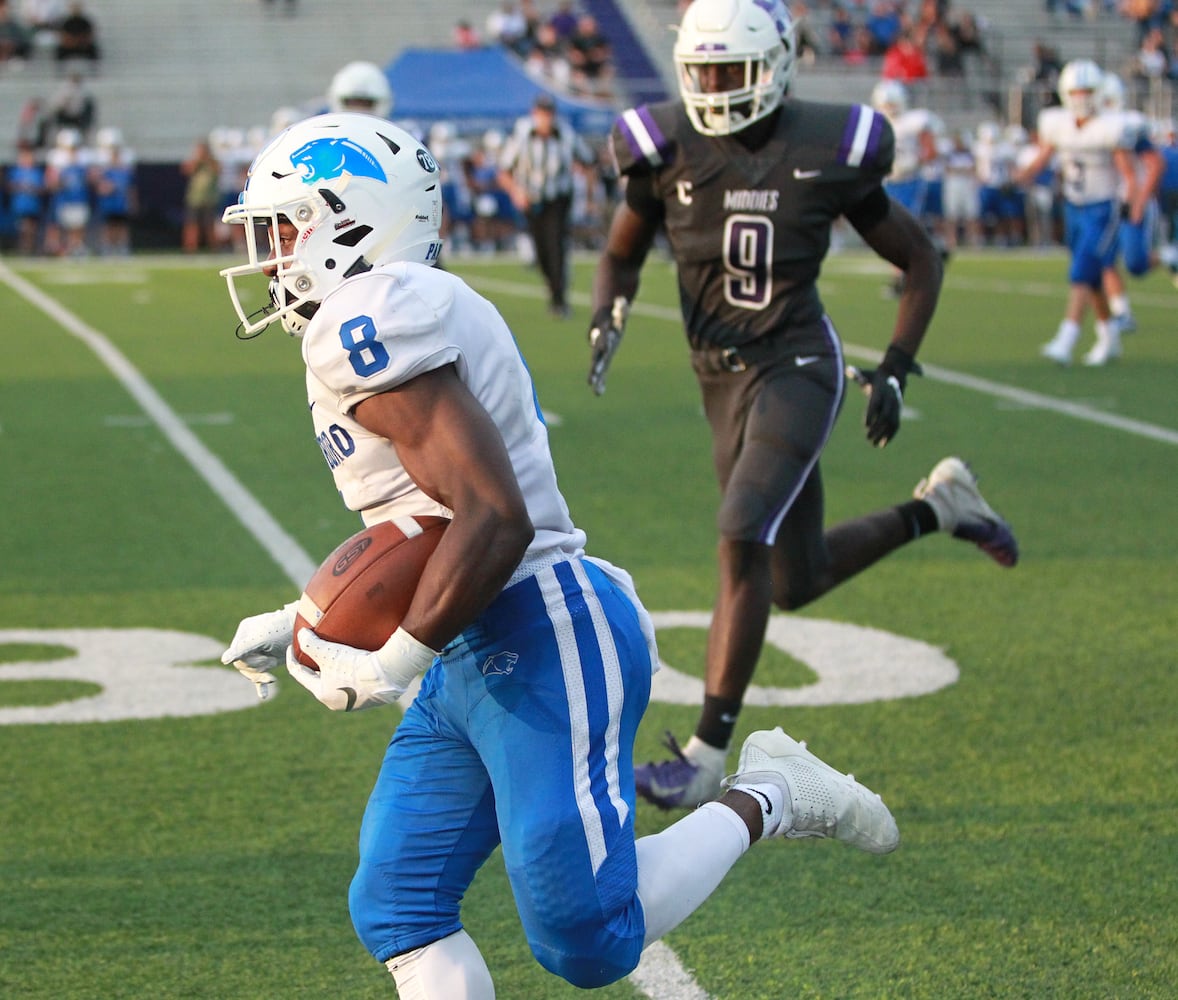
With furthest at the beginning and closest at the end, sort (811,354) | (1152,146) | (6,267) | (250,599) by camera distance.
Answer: (6,267), (1152,146), (250,599), (811,354)

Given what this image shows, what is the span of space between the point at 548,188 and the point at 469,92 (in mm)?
9993

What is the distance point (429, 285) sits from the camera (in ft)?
8.30

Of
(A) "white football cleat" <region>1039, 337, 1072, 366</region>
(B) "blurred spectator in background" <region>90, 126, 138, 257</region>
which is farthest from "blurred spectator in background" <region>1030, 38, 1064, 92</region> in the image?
(A) "white football cleat" <region>1039, 337, 1072, 366</region>

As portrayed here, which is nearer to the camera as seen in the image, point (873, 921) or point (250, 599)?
point (873, 921)

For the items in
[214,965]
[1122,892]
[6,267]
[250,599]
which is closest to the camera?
[214,965]

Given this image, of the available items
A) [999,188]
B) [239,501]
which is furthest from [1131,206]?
[999,188]

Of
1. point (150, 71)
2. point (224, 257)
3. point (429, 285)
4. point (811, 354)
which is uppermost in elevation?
point (429, 285)

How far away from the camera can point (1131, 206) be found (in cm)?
1248

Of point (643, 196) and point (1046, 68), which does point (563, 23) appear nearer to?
point (1046, 68)

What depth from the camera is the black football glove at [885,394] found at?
4508mm

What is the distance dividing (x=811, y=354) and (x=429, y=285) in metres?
2.21

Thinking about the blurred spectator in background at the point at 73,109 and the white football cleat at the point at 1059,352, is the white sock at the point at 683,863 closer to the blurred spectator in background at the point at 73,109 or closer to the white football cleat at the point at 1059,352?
the white football cleat at the point at 1059,352

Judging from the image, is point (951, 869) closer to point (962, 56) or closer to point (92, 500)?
point (92, 500)

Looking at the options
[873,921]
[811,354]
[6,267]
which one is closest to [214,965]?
[873,921]
